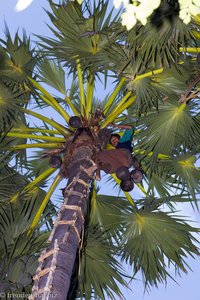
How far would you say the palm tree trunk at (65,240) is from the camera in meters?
4.01

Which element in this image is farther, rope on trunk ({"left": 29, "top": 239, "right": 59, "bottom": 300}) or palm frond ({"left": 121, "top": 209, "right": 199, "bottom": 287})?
palm frond ({"left": 121, "top": 209, "right": 199, "bottom": 287})

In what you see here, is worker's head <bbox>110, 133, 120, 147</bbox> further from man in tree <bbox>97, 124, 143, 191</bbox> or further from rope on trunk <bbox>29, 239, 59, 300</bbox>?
rope on trunk <bbox>29, 239, 59, 300</bbox>

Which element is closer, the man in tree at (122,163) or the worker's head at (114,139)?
the man in tree at (122,163)

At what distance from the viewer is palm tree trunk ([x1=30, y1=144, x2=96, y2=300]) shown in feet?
13.2

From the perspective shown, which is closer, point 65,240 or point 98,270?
point 65,240

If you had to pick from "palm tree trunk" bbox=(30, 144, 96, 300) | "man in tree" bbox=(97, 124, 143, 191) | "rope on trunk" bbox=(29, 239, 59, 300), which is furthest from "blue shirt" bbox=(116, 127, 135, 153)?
"rope on trunk" bbox=(29, 239, 59, 300)

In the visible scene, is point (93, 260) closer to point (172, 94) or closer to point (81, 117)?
point (81, 117)

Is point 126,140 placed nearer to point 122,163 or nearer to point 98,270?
point 122,163

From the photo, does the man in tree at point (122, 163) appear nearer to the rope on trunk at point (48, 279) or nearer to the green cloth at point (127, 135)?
the green cloth at point (127, 135)

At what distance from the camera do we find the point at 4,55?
22.0 ft

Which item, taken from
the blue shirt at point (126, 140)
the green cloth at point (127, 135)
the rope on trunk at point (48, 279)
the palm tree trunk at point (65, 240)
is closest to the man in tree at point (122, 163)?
the blue shirt at point (126, 140)

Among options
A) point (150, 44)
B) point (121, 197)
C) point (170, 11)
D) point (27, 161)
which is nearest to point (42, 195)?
point (27, 161)

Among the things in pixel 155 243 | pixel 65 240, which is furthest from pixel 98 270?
pixel 65 240

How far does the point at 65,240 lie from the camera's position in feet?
14.8
